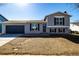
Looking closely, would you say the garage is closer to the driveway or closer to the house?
the house

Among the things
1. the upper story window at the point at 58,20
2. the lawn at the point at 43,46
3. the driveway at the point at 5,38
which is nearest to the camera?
the lawn at the point at 43,46

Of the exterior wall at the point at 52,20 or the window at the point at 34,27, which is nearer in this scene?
the exterior wall at the point at 52,20

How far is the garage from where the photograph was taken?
202 inches

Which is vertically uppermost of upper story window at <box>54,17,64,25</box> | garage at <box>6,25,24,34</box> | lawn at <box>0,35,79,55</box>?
upper story window at <box>54,17,64,25</box>

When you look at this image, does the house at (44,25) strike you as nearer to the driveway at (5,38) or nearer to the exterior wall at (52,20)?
the exterior wall at (52,20)

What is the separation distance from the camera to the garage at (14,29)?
5.12m

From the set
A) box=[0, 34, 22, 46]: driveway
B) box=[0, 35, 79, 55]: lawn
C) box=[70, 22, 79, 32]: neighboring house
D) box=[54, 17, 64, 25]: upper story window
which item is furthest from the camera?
box=[54, 17, 64, 25]: upper story window

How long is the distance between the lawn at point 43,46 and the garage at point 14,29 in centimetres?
29

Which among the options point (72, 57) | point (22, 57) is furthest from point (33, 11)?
point (72, 57)

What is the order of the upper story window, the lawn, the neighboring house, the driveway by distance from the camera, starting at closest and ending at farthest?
the lawn → the neighboring house → the driveway → the upper story window

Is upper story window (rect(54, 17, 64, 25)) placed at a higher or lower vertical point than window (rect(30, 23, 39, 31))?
higher

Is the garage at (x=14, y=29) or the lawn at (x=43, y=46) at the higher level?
the garage at (x=14, y=29)

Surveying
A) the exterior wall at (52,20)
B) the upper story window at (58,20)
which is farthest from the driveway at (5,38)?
the upper story window at (58,20)

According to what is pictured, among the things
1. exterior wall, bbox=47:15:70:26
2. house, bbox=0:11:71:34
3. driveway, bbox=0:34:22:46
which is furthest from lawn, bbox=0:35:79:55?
exterior wall, bbox=47:15:70:26
